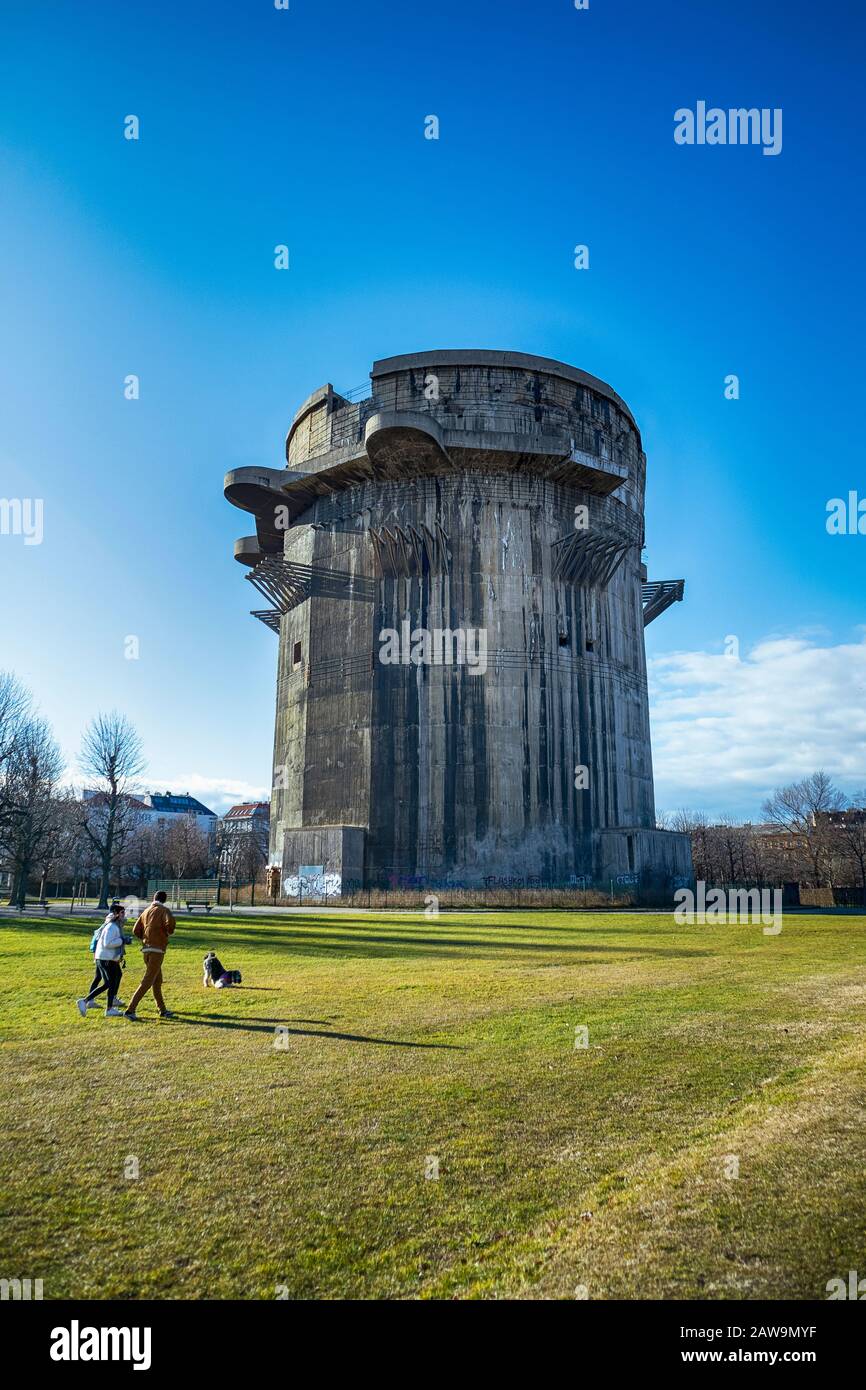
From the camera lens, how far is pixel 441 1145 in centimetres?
610

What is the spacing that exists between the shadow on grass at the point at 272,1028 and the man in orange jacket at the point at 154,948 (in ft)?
1.55

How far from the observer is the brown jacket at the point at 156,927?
38.9ft

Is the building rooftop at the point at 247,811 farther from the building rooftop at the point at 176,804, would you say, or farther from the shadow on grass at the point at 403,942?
the shadow on grass at the point at 403,942

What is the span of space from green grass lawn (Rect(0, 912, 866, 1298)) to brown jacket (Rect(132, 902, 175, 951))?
1.00m

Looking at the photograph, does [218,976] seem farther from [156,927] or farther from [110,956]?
[156,927]

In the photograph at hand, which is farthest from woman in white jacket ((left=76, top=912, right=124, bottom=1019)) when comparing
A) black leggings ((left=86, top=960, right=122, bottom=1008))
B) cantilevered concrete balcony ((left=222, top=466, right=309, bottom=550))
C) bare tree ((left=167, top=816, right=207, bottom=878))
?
bare tree ((left=167, top=816, right=207, bottom=878))

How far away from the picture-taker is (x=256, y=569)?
51281mm

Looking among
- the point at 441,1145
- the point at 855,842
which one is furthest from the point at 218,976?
the point at 855,842

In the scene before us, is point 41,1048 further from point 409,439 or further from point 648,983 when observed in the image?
point 409,439

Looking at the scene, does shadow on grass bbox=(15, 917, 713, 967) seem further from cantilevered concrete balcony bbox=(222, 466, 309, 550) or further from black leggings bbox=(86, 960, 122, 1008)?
cantilevered concrete balcony bbox=(222, 466, 309, 550)


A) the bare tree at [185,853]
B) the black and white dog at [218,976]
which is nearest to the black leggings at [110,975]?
the black and white dog at [218,976]

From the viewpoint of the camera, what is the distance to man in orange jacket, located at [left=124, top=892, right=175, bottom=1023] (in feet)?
37.8
